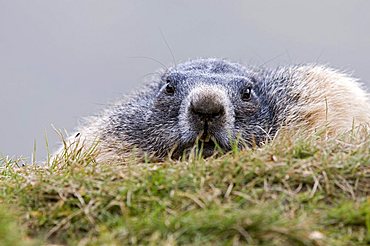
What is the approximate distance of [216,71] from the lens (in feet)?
27.0

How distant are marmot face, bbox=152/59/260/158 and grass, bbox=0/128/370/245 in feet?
4.48

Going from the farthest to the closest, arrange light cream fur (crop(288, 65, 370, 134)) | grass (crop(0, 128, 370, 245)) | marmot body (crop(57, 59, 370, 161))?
light cream fur (crop(288, 65, 370, 134)) < marmot body (crop(57, 59, 370, 161)) < grass (crop(0, 128, 370, 245))

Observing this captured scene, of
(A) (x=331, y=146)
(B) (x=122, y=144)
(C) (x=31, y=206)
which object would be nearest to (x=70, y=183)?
(C) (x=31, y=206)

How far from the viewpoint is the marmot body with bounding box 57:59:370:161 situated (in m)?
6.95

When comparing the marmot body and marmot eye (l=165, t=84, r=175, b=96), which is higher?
marmot eye (l=165, t=84, r=175, b=96)

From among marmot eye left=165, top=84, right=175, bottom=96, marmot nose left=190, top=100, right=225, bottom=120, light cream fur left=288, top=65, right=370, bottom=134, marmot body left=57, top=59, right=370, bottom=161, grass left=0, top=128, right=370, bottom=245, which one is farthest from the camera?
marmot eye left=165, top=84, right=175, bottom=96

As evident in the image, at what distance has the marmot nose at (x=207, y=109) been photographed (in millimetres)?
6827

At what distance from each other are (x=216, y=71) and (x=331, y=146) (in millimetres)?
3028

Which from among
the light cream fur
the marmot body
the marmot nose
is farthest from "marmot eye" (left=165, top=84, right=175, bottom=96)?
the light cream fur

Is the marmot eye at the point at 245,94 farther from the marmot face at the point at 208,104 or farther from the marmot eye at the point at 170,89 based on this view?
the marmot eye at the point at 170,89

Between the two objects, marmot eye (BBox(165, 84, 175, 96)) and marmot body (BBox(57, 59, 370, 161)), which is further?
marmot eye (BBox(165, 84, 175, 96))

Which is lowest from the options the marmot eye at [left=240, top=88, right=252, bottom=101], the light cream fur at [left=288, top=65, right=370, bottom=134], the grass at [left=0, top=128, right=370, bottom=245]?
the grass at [left=0, top=128, right=370, bottom=245]

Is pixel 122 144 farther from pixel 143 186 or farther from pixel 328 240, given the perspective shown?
pixel 328 240

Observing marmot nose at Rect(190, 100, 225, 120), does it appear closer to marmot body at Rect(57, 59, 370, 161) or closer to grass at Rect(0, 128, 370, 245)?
marmot body at Rect(57, 59, 370, 161)
